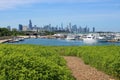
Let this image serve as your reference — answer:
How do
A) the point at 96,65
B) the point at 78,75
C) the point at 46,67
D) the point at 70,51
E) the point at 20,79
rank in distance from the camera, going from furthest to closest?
1. the point at 70,51
2. the point at 96,65
3. the point at 78,75
4. the point at 46,67
5. the point at 20,79

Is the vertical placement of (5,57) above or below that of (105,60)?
above

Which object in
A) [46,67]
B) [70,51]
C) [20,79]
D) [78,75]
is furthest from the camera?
[70,51]

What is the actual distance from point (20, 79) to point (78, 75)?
328 inches

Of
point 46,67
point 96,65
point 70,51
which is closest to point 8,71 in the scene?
point 46,67

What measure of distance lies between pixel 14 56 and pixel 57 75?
122 cm

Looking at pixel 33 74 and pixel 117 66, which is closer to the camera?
pixel 33 74

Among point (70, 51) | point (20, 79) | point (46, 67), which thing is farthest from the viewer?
point (70, 51)

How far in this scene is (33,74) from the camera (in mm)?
7672

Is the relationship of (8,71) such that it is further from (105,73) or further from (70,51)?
(70,51)

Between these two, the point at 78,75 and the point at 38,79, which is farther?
the point at 78,75

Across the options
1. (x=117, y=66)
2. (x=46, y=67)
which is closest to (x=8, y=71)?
(x=46, y=67)

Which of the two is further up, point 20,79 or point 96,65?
point 20,79

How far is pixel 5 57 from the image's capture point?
8344mm

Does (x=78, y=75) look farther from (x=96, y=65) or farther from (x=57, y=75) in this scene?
(x=57, y=75)
